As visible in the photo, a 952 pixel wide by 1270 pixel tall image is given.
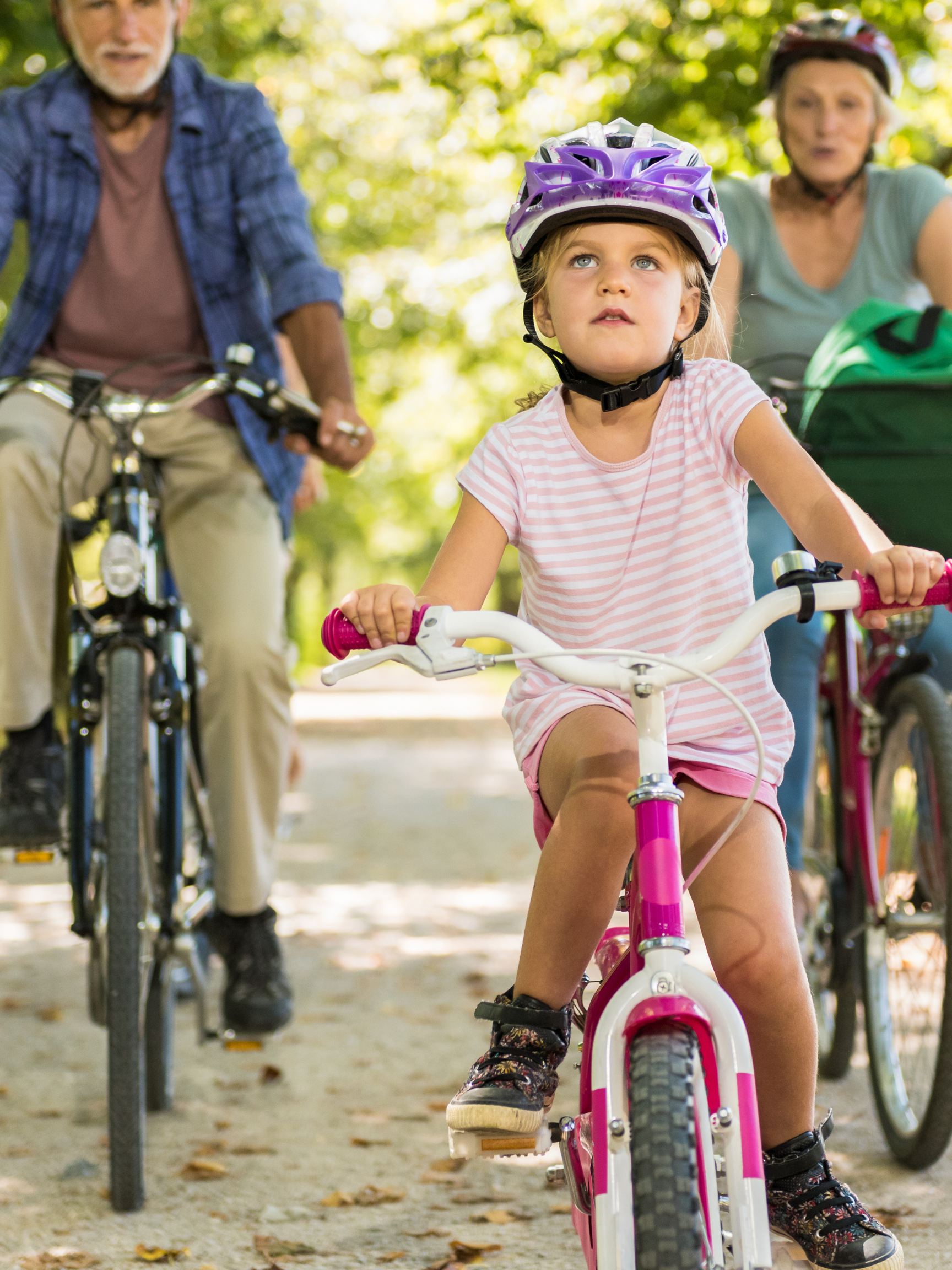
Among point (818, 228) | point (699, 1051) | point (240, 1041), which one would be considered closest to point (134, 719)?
point (240, 1041)

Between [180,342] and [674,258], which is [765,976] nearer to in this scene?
[674,258]

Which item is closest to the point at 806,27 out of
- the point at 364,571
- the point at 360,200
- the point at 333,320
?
the point at 333,320

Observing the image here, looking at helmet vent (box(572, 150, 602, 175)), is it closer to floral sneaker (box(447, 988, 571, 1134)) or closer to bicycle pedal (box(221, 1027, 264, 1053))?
floral sneaker (box(447, 988, 571, 1134))

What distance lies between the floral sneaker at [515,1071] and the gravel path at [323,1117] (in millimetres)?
894

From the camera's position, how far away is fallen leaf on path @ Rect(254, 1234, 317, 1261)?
322cm

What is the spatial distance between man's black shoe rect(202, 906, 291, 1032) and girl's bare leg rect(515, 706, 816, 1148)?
1.78 metres

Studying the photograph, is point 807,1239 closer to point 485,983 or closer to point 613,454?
point 613,454

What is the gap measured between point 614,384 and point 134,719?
1539mm

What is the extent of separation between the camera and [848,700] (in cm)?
404

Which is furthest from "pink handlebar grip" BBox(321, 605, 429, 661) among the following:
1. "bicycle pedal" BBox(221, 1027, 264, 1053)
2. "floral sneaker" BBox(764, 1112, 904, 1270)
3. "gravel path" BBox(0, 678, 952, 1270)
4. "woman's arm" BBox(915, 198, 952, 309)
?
"woman's arm" BBox(915, 198, 952, 309)

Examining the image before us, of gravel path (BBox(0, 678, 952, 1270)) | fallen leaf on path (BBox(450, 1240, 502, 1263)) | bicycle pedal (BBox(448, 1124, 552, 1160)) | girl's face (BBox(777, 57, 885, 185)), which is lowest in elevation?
gravel path (BBox(0, 678, 952, 1270))

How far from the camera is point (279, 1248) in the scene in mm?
3264

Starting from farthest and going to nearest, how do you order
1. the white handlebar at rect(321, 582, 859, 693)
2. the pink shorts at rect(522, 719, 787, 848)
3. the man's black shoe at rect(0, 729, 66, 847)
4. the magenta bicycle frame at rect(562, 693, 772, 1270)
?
the man's black shoe at rect(0, 729, 66, 847)
the pink shorts at rect(522, 719, 787, 848)
the white handlebar at rect(321, 582, 859, 693)
the magenta bicycle frame at rect(562, 693, 772, 1270)

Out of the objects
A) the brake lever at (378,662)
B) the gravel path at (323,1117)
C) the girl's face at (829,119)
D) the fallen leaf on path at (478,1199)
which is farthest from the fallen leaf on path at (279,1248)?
the girl's face at (829,119)
